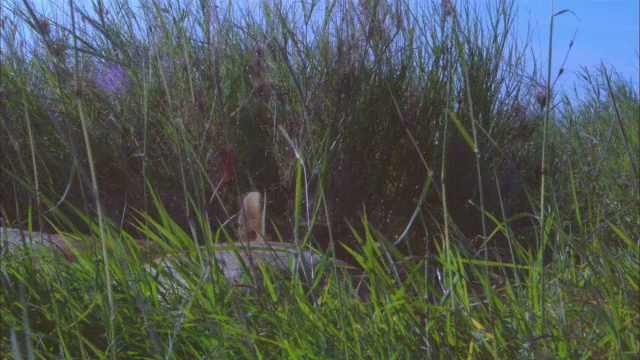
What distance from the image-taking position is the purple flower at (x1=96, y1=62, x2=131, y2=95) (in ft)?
12.4

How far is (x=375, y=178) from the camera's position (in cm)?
382

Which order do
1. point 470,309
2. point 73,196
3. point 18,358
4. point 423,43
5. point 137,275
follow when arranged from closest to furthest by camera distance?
point 18,358 < point 470,309 < point 137,275 < point 73,196 < point 423,43

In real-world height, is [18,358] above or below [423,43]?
below

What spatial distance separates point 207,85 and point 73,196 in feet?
2.33

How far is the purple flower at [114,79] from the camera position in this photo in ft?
12.4

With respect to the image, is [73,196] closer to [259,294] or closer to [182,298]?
[182,298]

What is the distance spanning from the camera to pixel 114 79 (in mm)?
3891

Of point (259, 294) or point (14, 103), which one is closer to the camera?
point (259, 294)

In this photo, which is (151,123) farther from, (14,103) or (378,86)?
(378,86)

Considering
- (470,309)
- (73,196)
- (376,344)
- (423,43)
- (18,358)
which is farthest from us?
(423,43)

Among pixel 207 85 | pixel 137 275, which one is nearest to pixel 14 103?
pixel 207 85

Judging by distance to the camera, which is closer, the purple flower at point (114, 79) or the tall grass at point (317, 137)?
the tall grass at point (317, 137)

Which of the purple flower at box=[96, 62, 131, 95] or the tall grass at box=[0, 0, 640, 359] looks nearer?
the tall grass at box=[0, 0, 640, 359]

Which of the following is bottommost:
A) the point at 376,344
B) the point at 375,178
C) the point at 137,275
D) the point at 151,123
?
the point at 376,344
